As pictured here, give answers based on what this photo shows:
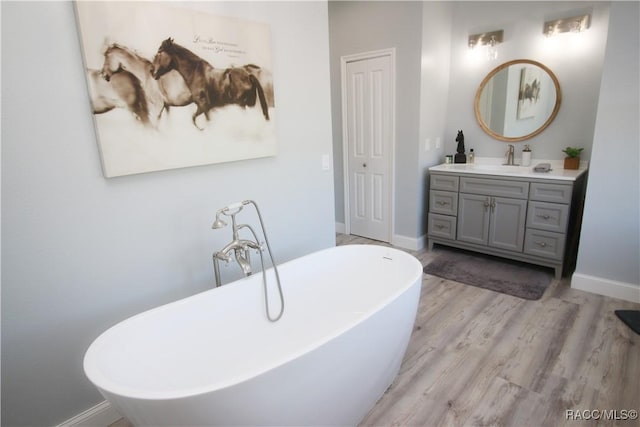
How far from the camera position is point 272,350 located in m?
1.89

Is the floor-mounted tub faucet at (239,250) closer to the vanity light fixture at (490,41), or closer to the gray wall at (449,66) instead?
the gray wall at (449,66)

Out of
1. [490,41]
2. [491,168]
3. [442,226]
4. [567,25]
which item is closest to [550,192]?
[491,168]

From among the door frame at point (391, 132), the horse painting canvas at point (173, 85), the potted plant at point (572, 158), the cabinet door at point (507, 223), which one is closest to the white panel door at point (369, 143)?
the door frame at point (391, 132)

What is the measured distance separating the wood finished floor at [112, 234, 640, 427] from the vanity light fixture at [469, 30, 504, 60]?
90.8 inches

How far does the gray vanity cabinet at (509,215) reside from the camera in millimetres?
2883

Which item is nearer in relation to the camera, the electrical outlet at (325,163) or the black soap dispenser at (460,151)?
the electrical outlet at (325,163)

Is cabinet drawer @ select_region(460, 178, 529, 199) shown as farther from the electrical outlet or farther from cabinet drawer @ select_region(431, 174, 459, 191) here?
the electrical outlet

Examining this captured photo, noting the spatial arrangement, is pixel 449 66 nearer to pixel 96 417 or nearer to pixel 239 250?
pixel 239 250

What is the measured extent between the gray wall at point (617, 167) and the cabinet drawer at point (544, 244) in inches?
6.5

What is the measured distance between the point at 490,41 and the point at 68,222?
3768 millimetres

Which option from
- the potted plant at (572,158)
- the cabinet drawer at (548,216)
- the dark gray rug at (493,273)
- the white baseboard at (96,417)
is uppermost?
the potted plant at (572,158)

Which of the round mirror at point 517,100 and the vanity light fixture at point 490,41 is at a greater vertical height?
the vanity light fixture at point 490,41

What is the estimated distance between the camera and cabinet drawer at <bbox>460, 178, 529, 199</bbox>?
3.01 metres

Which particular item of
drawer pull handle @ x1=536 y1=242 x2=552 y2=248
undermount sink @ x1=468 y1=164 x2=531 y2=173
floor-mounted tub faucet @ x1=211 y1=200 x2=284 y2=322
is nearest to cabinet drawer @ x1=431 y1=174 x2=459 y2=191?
undermount sink @ x1=468 y1=164 x2=531 y2=173
